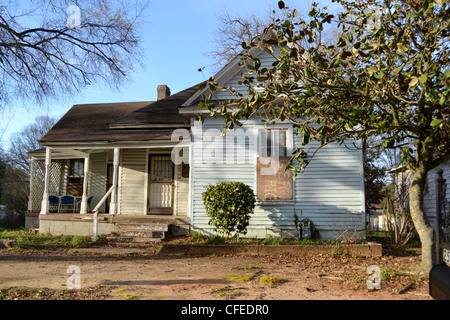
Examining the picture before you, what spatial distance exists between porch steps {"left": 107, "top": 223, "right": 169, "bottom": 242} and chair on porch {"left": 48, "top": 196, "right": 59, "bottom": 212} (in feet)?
15.4

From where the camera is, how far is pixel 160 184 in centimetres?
1461

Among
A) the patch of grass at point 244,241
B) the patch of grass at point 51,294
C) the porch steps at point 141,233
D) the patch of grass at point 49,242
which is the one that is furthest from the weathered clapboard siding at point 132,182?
the patch of grass at point 51,294

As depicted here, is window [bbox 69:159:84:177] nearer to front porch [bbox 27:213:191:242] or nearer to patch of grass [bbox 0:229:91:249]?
front porch [bbox 27:213:191:242]

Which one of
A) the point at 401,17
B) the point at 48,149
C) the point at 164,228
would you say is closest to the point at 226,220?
the point at 164,228

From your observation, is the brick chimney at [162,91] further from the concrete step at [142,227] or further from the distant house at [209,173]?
the concrete step at [142,227]

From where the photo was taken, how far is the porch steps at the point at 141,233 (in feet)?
38.1

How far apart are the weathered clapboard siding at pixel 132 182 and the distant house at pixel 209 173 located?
4 centimetres

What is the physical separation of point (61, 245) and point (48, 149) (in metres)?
4.65

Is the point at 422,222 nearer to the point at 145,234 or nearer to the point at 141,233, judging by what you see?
the point at 145,234

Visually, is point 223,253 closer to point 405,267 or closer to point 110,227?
point 405,267

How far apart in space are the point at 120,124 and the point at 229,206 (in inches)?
272

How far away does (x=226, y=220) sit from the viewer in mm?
10352

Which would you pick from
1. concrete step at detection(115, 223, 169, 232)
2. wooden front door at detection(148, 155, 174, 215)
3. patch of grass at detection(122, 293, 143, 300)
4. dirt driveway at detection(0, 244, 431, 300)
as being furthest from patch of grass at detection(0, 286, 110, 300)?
wooden front door at detection(148, 155, 174, 215)
